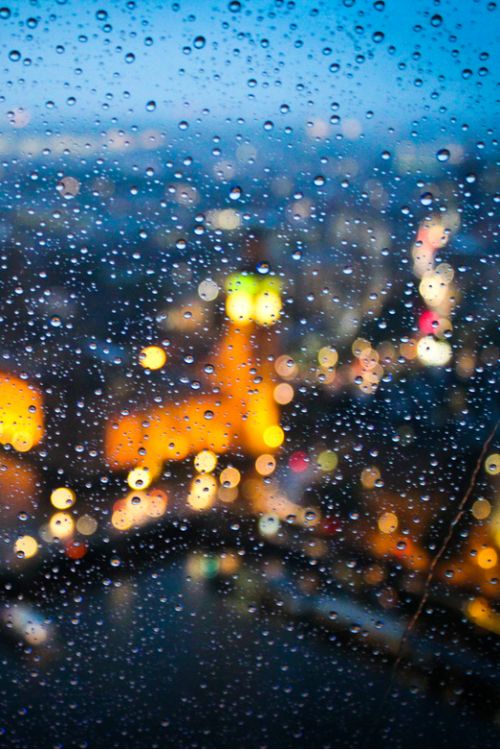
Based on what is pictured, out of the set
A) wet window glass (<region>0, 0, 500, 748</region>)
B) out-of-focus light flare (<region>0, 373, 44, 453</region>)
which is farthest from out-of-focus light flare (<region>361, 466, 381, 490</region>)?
out-of-focus light flare (<region>0, 373, 44, 453</region>)

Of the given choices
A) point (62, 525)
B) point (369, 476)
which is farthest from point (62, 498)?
point (369, 476)

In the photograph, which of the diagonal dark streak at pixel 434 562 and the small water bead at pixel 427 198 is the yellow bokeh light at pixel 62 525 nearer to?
the diagonal dark streak at pixel 434 562

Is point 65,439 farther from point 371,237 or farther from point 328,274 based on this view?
point 371,237

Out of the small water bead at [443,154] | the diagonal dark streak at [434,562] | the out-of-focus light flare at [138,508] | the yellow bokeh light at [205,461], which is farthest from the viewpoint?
the yellow bokeh light at [205,461]

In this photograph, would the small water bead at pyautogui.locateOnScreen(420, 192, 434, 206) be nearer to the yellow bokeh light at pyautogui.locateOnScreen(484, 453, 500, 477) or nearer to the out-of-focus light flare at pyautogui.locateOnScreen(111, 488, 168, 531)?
the yellow bokeh light at pyautogui.locateOnScreen(484, 453, 500, 477)

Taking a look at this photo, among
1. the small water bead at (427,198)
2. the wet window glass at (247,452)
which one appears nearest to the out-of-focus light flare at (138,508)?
the wet window glass at (247,452)
